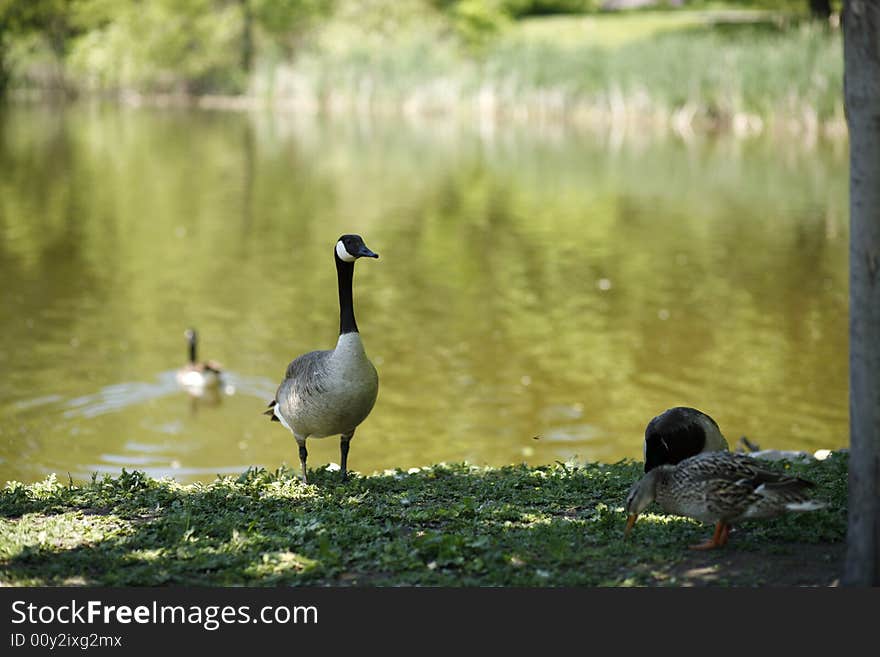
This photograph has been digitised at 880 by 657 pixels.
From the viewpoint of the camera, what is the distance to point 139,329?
17.5m

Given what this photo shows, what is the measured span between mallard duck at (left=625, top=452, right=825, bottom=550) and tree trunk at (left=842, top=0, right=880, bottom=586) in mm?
468

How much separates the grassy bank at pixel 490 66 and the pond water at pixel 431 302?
6802mm

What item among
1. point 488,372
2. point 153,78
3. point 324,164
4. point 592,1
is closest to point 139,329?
point 488,372

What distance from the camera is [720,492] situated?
5875 mm

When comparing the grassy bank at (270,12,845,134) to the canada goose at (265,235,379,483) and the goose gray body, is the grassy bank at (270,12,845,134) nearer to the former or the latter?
the canada goose at (265,235,379,483)

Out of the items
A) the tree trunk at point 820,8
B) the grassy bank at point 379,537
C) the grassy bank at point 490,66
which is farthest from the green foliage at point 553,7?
the grassy bank at point 379,537

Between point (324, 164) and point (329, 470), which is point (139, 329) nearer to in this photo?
point (329, 470)

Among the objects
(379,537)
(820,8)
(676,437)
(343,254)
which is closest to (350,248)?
(343,254)

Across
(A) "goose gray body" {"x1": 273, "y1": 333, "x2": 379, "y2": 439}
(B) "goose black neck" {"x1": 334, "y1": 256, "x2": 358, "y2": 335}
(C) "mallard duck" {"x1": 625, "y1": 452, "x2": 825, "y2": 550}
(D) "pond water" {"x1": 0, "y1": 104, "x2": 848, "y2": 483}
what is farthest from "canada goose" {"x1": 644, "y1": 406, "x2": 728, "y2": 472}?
(B) "goose black neck" {"x1": 334, "y1": 256, "x2": 358, "y2": 335}

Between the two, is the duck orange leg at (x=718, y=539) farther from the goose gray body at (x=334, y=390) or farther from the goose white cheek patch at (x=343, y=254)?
the goose white cheek patch at (x=343, y=254)

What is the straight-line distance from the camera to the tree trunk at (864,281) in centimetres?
498

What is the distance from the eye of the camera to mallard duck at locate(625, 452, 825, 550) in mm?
5816

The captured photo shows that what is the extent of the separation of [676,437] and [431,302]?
41.7 feet

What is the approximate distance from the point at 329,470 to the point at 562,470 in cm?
177
